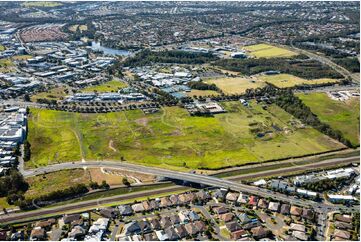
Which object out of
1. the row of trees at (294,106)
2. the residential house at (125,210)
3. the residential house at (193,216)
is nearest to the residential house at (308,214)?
the residential house at (193,216)

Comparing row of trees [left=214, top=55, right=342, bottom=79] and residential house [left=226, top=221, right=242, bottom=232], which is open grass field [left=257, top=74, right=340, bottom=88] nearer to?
row of trees [left=214, top=55, right=342, bottom=79]

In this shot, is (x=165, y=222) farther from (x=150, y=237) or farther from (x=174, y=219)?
(x=150, y=237)

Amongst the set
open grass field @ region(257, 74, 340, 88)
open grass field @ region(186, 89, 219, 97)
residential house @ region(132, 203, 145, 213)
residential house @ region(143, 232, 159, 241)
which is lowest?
residential house @ region(143, 232, 159, 241)

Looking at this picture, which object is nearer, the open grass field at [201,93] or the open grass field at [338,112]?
the open grass field at [338,112]

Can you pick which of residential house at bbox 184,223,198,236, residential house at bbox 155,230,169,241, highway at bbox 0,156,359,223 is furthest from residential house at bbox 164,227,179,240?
highway at bbox 0,156,359,223

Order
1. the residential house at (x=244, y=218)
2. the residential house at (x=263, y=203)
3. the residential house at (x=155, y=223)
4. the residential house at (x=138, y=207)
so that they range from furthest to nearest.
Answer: the residential house at (x=263, y=203) < the residential house at (x=138, y=207) < the residential house at (x=244, y=218) < the residential house at (x=155, y=223)

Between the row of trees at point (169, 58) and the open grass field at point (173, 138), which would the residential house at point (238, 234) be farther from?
the row of trees at point (169, 58)

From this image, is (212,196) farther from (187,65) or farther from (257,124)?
(187,65)
